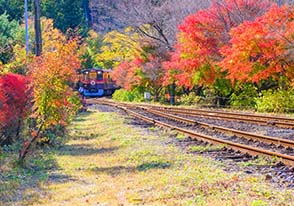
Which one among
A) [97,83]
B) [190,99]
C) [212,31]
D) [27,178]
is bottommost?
[27,178]

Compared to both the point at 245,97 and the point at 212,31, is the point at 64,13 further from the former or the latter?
the point at 245,97

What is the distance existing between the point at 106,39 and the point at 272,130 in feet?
210

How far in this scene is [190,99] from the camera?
45438 millimetres

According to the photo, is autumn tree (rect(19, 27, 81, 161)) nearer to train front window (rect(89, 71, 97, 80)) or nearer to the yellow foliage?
the yellow foliage

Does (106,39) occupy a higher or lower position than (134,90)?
higher

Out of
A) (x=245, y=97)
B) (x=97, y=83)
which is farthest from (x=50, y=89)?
(x=97, y=83)

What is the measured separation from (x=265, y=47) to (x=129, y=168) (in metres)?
17.7

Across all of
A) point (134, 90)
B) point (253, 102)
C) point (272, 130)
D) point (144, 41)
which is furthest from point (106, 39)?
point (272, 130)

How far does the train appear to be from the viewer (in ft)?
231

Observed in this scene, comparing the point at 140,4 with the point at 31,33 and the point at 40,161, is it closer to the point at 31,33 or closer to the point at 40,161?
the point at 31,33

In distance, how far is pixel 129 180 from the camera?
11.4 metres

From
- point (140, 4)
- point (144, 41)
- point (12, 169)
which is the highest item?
point (140, 4)

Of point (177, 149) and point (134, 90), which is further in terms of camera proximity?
point (134, 90)

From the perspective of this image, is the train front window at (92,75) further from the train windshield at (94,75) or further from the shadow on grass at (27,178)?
the shadow on grass at (27,178)
